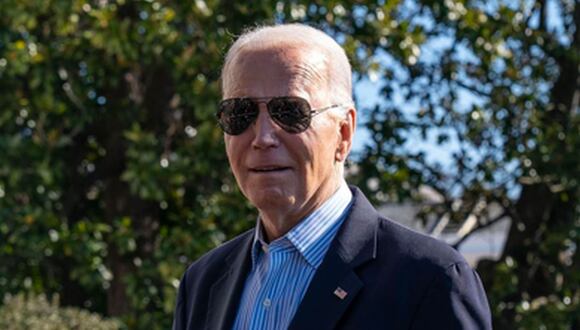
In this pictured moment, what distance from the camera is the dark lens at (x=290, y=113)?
7.18ft

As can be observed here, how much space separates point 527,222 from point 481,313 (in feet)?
20.9

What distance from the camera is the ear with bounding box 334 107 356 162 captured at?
2.30m

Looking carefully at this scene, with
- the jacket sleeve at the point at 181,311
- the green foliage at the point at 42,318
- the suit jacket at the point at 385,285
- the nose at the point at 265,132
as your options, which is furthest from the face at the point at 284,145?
the green foliage at the point at 42,318

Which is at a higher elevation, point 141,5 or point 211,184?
point 141,5

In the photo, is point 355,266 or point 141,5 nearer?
point 355,266

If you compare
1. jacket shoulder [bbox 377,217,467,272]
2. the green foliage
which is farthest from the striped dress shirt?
the green foliage

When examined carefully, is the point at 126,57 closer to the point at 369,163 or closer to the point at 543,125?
the point at 369,163

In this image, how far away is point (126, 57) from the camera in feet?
23.0

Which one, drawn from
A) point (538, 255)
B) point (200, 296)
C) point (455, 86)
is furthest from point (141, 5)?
point (200, 296)

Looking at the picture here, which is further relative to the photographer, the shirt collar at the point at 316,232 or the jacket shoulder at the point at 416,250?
the shirt collar at the point at 316,232

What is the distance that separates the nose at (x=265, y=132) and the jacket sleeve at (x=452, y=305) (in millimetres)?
441

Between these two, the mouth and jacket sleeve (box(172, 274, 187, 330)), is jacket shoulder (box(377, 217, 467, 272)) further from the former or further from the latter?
jacket sleeve (box(172, 274, 187, 330))

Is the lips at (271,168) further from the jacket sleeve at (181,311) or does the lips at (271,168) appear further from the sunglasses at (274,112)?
the jacket sleeve at (181,311)

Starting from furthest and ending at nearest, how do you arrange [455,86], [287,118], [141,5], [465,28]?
[455,86] < [465,28] < [141,5] < [287,118]
